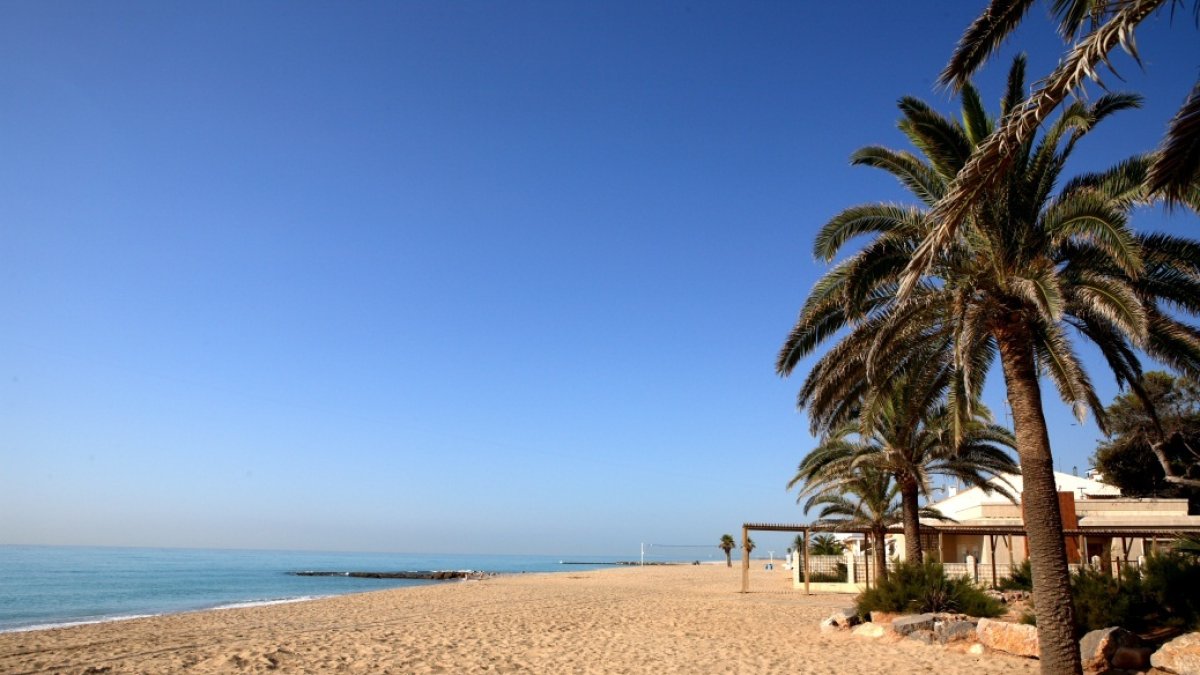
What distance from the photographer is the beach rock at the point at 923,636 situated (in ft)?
41.9

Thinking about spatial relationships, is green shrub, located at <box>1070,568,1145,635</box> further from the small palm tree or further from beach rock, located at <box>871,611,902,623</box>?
the small palm tree

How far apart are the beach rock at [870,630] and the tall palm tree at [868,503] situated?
11.1 meters

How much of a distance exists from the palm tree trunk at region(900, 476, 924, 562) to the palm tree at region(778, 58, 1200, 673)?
9273 mm


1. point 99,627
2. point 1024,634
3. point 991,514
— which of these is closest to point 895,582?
point 1024,634

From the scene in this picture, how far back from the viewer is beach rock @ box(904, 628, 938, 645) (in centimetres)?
1278

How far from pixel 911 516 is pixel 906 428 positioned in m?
8.01

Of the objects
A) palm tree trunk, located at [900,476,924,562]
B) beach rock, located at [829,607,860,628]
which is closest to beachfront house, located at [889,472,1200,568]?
palm tree trunk, located at [900,476,924,562]

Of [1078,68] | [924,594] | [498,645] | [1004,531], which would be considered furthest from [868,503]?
[1078,68]

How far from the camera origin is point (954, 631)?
495 inches

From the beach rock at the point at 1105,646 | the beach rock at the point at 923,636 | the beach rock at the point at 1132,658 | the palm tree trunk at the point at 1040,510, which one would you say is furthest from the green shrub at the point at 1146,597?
the palm tree trunk at the point at 1040,510

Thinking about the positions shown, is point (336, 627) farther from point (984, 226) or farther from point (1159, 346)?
point (1159, 346)

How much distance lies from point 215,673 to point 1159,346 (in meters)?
13.8

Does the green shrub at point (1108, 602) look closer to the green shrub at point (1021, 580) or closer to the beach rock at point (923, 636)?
the beach rock at point (923, 636)

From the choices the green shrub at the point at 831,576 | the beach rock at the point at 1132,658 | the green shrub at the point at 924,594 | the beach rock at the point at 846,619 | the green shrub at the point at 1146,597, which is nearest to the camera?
the beach rock at the point at 1132,658
